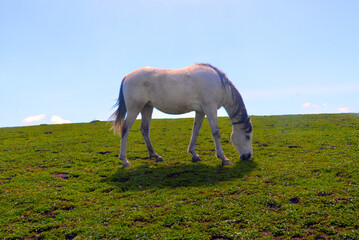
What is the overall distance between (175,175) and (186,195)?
77.7 inches

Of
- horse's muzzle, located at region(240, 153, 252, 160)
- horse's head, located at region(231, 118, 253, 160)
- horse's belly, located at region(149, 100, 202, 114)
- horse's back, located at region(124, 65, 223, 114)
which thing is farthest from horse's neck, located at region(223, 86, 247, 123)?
horse's muzzle, located at region(240, 153, 252, 160)

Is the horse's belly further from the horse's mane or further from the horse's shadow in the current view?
the horse's shadow

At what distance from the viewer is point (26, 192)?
8.38m

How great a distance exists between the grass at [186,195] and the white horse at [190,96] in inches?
50.5

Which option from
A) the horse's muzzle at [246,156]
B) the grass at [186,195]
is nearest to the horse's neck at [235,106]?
the horse's muzzle at [246,156]

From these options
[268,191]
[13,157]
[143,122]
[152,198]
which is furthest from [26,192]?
[268,191]

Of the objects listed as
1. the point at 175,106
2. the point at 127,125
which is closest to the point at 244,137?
the point at 175,106

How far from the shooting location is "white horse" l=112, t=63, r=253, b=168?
34.0ft

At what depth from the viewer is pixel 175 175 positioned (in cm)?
941

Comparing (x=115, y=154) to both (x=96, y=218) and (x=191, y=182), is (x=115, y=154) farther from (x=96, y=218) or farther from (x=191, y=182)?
(x=96, y=218)

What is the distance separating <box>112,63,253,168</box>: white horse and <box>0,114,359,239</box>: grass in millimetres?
1283

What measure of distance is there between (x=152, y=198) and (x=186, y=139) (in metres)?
9.47

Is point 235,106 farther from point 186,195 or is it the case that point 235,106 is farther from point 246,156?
point 186,195

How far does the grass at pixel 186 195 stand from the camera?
576 centimetres
